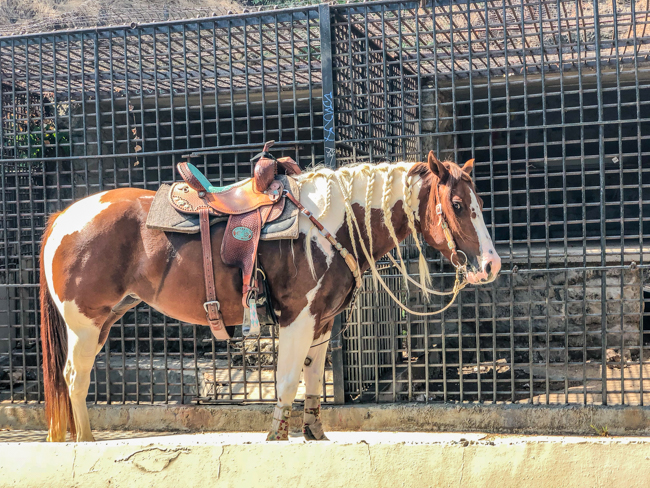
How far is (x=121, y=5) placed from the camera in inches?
709

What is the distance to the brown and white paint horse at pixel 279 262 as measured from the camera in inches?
152

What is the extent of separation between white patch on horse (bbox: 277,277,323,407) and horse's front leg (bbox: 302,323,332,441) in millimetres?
251

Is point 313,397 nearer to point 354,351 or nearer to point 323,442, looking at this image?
point 323,442

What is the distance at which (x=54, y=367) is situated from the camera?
438 cm

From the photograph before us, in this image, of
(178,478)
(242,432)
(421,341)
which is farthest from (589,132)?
(178,478)

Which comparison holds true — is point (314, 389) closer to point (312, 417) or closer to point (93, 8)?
point (312, 417)

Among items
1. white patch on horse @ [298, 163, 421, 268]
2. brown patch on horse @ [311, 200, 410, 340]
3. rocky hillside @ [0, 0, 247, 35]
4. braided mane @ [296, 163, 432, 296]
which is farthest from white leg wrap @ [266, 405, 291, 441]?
rocky hillside @ [0, 0, 247, 35]

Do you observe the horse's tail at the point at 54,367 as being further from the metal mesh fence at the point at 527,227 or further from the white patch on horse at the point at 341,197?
the metal mesh fence at the point at 527,227

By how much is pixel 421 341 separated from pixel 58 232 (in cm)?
481

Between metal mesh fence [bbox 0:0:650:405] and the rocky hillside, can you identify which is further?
the rocky hillside

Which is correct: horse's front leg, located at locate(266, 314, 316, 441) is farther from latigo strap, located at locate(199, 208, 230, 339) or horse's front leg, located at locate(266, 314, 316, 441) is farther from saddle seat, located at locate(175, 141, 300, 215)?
saddle seat, located at locate(175, 141, 300, 215)

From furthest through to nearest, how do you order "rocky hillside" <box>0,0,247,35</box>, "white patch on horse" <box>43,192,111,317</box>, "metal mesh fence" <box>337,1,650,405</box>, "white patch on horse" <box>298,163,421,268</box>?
"rocky hillside" <box>0,0,247,35</box>, "metal mesh fence" <box>337,1,650,405</box>, "white patch on horse" <box>43,192,111,317</box>, "white patch on horse" <box>298,163,421,268</box>

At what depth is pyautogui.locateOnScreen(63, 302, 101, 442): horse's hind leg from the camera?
4211 millimetres

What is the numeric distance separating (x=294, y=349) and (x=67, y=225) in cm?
186
